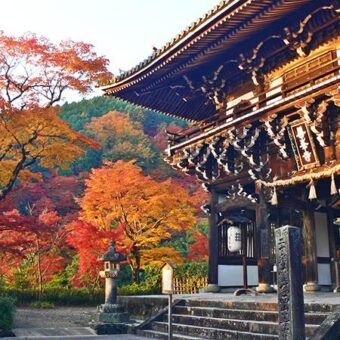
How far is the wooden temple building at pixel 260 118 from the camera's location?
37.8 ft

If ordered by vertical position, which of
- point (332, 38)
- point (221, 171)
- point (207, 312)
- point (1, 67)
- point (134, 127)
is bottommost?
point (207, 312)

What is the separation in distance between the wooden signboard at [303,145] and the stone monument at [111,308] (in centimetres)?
675

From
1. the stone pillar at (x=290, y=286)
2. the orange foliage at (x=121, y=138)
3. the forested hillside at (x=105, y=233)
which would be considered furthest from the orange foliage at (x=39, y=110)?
the orange foliage at (x=121, y=138)

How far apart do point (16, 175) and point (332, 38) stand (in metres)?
13.8

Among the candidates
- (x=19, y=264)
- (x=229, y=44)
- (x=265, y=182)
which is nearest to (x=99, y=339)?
(x=265, y=182)

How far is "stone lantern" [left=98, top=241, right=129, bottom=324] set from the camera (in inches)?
539

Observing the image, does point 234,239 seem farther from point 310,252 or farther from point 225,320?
point 225,320

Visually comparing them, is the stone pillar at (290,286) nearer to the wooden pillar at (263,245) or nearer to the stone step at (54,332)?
the wooden pillar at (263,245)

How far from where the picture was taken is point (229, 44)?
1342 centimetres

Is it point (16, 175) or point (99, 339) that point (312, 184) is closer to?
point (99, 339)

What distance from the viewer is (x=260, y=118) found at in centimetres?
1257

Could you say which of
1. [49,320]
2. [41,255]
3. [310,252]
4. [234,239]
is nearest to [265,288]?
[310,252]

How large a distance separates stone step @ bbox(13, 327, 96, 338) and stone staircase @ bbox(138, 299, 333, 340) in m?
1.73

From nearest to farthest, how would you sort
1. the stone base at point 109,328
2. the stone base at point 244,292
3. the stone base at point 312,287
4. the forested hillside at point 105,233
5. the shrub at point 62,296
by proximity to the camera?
the stone base at point 109,328 < the stone base at point 312,287 < the stone base at point 244,292 < the shrub at point 62,296 < the forested hillside at point 105,233
